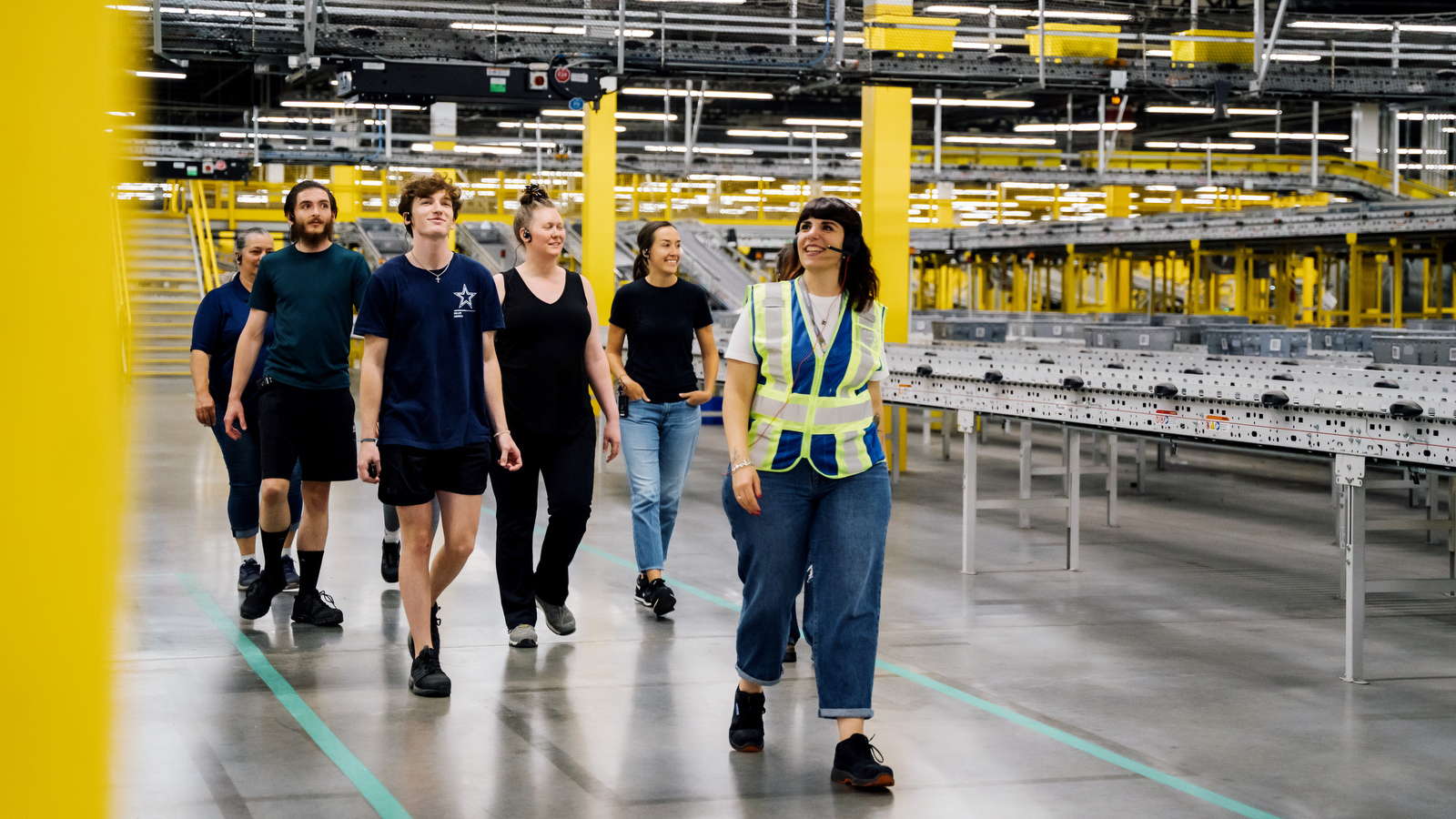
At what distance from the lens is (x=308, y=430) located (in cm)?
570

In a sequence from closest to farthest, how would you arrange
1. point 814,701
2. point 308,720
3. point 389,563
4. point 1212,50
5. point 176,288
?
point 308,720
point 814,701
point 389,563
point 1212,50
point 176,288

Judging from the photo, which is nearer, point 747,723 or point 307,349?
point 747,723

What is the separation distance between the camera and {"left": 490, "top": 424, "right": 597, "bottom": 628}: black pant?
546cm

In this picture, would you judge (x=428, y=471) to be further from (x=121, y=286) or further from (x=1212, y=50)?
(x=1212, y=50)

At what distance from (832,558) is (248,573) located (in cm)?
387

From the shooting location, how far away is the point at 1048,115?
36.8 metres

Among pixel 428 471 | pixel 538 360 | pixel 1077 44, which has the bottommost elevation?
pixel 428 471

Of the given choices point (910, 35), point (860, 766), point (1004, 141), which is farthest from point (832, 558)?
point (1004, 141)

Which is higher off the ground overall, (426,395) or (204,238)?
(204,238)

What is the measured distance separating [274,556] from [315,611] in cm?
31

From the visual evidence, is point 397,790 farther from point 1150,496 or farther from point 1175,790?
point 1150,496

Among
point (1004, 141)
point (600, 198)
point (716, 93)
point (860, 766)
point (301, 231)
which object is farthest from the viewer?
point (1004, 141)

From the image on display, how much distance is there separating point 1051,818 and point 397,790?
1.75m

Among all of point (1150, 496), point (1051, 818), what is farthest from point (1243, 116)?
point (1051, 818)
